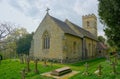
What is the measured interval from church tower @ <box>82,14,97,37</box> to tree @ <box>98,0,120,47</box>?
44.5m

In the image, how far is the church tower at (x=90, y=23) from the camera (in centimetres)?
5969

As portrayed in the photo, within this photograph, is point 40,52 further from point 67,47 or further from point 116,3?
point 116,3

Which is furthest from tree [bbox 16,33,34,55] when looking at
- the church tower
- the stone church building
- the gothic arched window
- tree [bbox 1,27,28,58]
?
the church tower

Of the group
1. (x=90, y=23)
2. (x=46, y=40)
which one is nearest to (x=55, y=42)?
(x=46, y=40)

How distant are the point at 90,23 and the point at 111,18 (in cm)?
4631

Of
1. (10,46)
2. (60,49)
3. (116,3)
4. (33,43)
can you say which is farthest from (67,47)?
(10,46)

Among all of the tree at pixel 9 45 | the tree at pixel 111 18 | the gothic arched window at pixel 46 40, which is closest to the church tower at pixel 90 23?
the tree at pixel 9 45

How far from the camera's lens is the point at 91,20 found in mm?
59906

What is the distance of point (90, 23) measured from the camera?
60.2m

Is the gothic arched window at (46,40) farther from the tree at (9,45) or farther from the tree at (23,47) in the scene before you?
the tree at (9,45)

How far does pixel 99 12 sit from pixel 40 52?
20.5 meters

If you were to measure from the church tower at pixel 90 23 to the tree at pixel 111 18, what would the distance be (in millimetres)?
44479

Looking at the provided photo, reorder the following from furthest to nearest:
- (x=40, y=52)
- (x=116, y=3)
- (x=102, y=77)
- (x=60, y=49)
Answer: (x=40, y=52) < (x=60, y=49) < (x=102, y=77) < (x=116, y=3)

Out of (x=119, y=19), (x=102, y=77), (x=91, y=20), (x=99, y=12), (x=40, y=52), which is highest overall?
(x=91, y=20)
